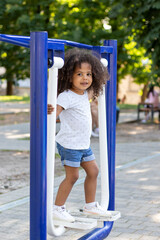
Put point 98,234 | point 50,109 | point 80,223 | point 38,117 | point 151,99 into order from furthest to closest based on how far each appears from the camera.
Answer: point 151,99 < point 98,234 < point 80,223 < point 50,109 < point 38,117

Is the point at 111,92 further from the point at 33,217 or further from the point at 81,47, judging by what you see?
the point at 33,217

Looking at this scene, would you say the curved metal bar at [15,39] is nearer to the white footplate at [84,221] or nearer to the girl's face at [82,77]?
the girl's face at [82,77]

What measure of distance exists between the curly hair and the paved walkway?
1.20m

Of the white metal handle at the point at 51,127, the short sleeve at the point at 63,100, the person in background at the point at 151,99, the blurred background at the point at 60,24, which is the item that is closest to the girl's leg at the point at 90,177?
the short sleeve at the point at 63,100

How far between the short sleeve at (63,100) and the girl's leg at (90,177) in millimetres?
484

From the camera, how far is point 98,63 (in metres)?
3.57

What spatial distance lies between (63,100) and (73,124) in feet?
0.63

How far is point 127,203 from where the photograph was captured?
17.6 ft

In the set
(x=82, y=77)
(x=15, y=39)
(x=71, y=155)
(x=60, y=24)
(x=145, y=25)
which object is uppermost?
(x=60, y=24)

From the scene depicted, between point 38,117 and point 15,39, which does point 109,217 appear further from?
point 15,39

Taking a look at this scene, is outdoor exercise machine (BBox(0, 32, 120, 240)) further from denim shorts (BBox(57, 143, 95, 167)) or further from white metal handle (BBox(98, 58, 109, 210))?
white metal handle (BBox(98, 58, 109, 210))

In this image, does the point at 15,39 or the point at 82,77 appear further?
the point at 82,77

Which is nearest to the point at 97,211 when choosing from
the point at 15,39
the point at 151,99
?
the point at 15,39

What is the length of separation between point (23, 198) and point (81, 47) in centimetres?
245
